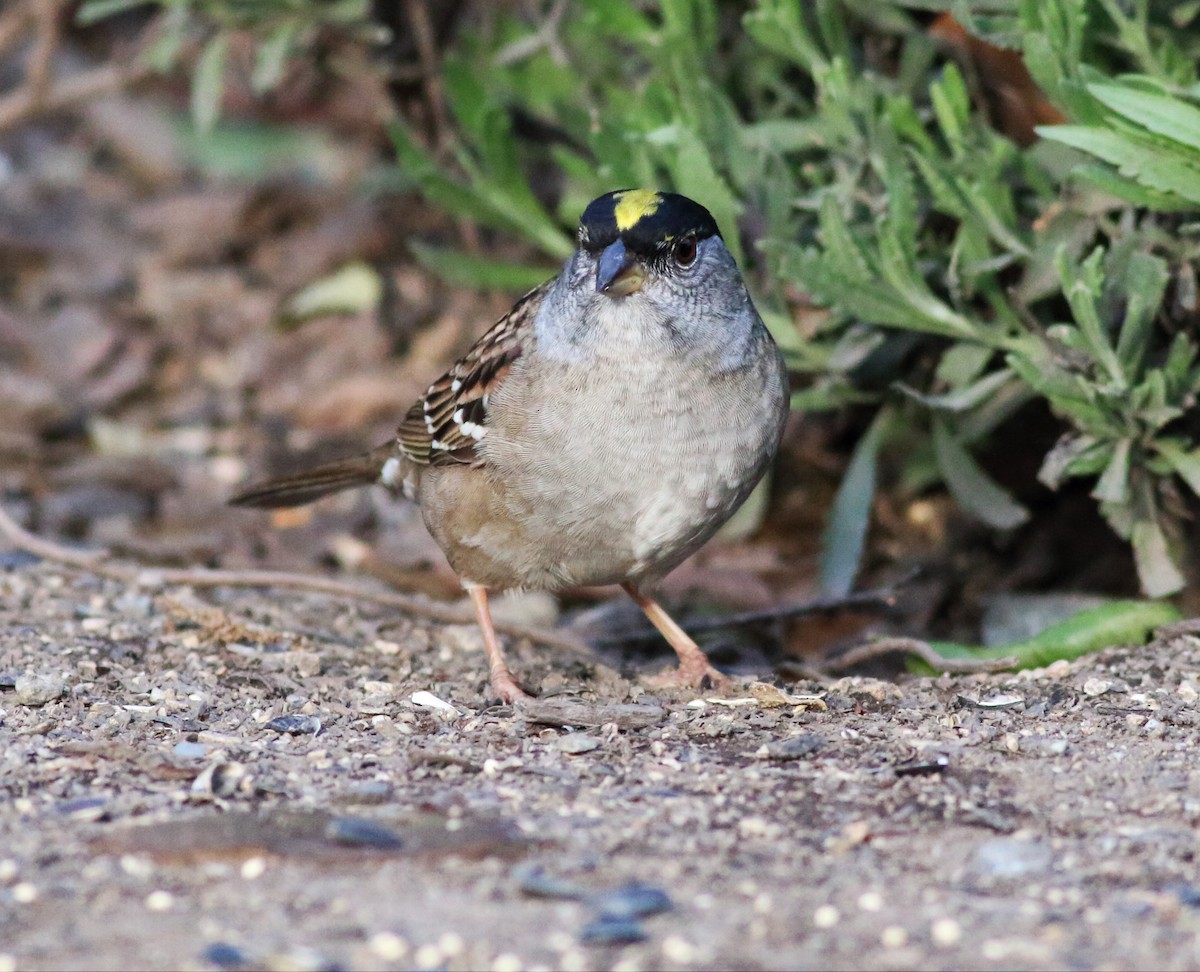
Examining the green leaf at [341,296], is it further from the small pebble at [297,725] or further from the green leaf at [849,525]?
the small pebble at [297,725]

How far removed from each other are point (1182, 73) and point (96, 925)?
3.22 meters

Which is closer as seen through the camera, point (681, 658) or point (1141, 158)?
point (1141, 158)

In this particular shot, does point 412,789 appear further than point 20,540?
No

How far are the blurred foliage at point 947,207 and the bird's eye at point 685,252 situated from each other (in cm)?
34

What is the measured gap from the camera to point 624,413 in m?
3.99

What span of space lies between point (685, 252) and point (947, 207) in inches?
30.9

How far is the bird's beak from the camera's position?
12.8 ft

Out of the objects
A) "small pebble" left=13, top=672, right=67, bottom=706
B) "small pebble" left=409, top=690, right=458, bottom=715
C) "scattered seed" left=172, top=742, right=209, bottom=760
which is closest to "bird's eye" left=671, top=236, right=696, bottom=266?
"small pebble" left=409, top=690, right=458, bottom=715

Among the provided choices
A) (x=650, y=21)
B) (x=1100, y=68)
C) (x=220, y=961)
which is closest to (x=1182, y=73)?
(x=1100, y=68)

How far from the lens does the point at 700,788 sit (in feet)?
10.7

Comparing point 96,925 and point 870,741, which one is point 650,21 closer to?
point 870,741

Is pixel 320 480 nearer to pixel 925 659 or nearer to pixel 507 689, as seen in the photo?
pixel 507 689

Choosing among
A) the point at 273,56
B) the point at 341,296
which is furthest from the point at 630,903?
the point at 341,296

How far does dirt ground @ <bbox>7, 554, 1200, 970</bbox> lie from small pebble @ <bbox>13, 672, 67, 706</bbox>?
0.04 ft
